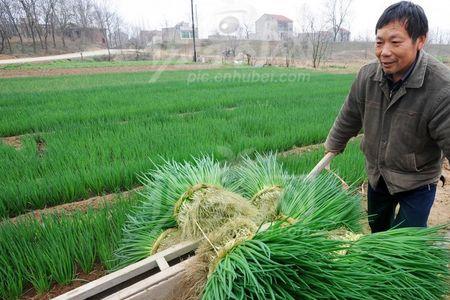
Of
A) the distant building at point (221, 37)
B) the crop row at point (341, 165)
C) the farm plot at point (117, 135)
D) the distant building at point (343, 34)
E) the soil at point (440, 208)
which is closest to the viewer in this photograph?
the soil at point (440, 208)

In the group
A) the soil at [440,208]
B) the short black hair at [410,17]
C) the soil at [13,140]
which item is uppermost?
the short black hair at [410,17]

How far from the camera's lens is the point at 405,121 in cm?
142

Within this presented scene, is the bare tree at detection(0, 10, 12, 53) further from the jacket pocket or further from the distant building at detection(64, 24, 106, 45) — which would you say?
the jacket pocket

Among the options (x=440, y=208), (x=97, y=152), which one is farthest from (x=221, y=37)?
(x=440, y=208)

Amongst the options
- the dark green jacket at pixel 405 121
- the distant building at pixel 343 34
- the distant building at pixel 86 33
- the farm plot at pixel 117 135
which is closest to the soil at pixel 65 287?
the farm plot at pixel 117 135

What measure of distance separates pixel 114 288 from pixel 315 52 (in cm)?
2779

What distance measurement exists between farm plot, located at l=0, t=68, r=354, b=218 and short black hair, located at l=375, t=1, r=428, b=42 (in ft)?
7.92

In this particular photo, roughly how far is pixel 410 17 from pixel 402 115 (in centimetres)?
41

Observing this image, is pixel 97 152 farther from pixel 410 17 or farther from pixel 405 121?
pixel 410 17

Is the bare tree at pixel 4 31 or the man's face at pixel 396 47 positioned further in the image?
the bare tree at pixel 4 31

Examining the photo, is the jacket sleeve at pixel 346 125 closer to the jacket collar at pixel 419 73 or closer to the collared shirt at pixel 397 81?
the collared shirt at pixel 397 81

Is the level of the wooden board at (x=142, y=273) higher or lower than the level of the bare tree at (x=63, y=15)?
lower

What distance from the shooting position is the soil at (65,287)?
1640 millimetres

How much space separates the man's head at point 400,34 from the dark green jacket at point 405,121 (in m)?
0.09
